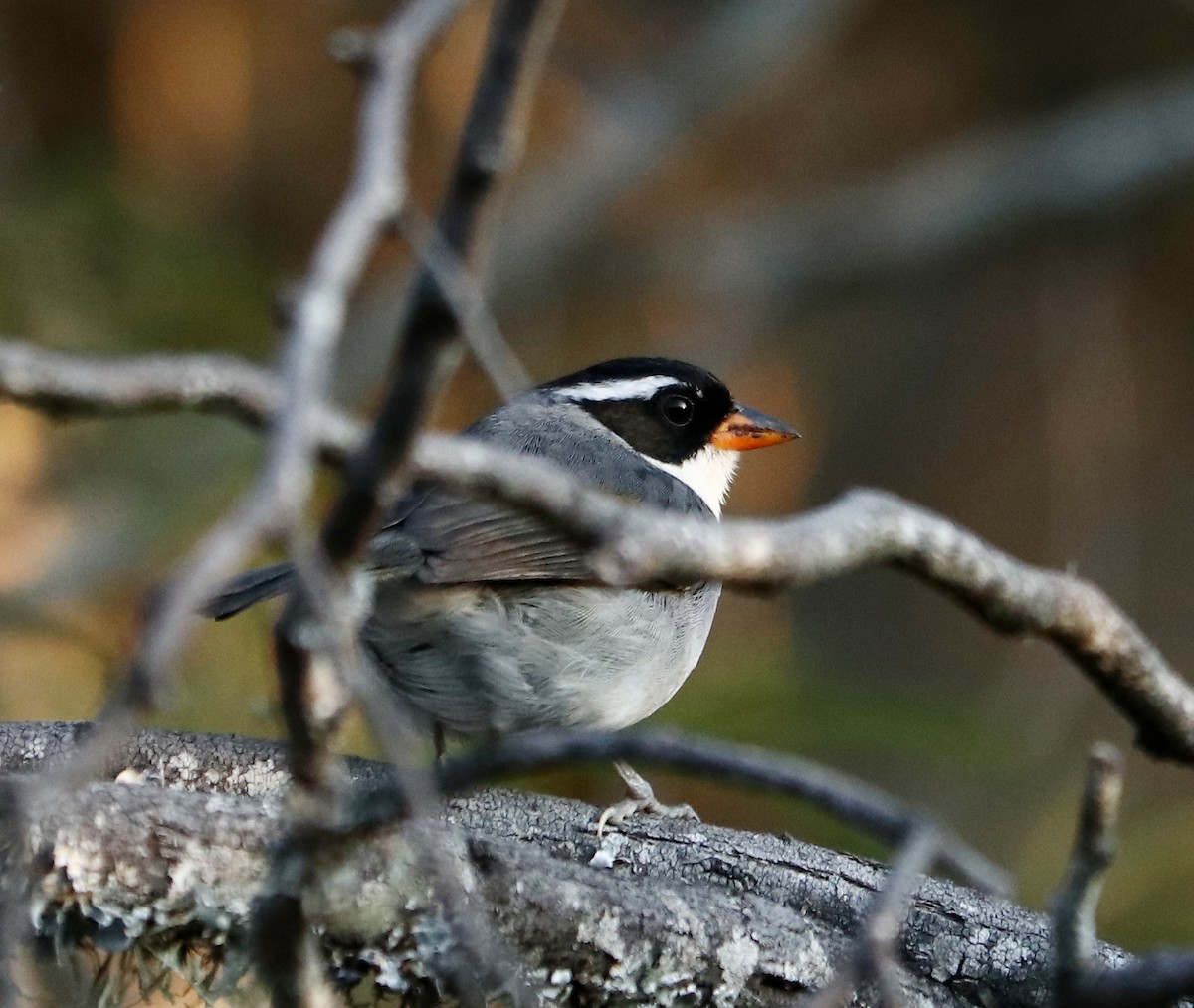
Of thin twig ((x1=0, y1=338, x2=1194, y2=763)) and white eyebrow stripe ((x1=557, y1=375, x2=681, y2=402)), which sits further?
white eyebrow stripe ((x1=557, y1=375, x2=681, y2=402))

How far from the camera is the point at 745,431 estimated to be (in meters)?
5.62

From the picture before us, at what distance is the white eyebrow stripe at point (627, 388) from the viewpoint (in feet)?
18.1

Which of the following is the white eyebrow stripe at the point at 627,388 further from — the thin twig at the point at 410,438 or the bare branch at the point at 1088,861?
the thin twig at the point at 410,438

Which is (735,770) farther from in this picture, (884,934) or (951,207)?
(951,207)

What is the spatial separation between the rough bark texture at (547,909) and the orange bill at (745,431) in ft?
6.90

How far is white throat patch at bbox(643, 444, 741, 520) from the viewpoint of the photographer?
→ 18.5 ft

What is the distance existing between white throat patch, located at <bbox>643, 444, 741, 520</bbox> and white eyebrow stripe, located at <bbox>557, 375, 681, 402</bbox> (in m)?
0.22

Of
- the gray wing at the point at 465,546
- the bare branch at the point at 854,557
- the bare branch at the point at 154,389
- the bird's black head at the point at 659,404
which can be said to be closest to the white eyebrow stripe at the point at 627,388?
the bird's black head at the point at 659,404

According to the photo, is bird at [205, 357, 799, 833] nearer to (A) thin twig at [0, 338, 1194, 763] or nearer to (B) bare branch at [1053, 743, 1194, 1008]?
(A) thin twig at [0, 338, 1194, 763]

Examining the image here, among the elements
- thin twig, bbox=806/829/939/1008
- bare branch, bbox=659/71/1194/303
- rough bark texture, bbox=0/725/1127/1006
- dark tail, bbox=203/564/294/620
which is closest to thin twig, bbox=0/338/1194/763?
thin twig, bbox=806/829/939/1008

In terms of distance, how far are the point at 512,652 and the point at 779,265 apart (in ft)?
17.1

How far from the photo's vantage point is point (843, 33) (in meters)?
10.5

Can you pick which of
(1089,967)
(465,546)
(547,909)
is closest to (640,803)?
(465,546)

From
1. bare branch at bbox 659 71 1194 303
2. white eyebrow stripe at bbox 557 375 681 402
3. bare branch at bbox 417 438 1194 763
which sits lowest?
bare branch at bbox 417 438 1194 763
